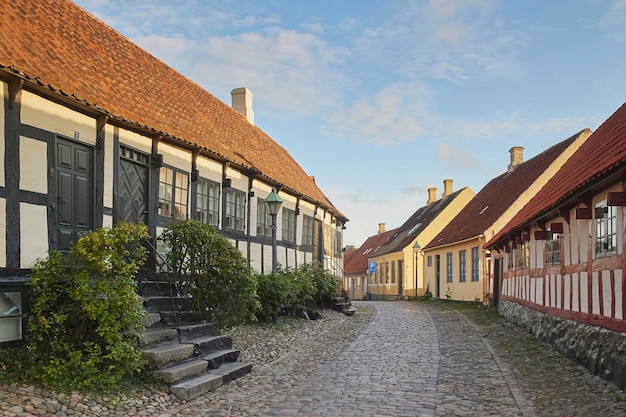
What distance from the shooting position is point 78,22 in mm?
11461

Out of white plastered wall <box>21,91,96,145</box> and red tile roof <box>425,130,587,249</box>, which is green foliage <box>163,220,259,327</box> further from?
red tile roof <box>425,130,587,249</box>

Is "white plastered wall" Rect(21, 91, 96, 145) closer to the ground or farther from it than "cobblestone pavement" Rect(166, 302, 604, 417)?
farther from it

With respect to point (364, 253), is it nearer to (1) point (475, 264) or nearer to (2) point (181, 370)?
(1) point (475, 264)

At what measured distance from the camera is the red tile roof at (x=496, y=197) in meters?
22.2

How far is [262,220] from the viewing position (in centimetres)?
1573

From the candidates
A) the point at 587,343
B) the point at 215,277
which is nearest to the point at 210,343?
the point at 215,277

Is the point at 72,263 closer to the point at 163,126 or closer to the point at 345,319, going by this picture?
the point at 163,126

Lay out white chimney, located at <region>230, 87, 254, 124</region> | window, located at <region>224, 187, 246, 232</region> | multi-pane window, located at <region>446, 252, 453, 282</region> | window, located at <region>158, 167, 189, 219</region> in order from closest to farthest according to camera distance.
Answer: window, located at <region>158, 167, 189, 219</region> → window, located at <region>224, 187, 246, 232</region> → white chimney, located at <region>230, 87, 254, 124</region> → multi-pane window, located at <region>446, 252, 453, 282</region>

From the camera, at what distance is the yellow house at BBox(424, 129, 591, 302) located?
71.5ft

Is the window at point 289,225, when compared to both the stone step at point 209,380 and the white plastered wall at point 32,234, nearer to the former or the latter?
the stone step at point 209,380

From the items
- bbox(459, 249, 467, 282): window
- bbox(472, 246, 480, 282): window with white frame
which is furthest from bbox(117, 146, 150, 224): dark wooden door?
bbox(459, 249, 467, 282): window

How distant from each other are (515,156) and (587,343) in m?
20.6

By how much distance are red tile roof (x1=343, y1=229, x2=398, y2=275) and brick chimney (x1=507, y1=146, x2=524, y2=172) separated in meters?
19.4

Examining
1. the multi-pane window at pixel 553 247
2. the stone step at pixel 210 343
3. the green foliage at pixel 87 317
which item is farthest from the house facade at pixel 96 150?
the multi-pane window at pixel 553 247
